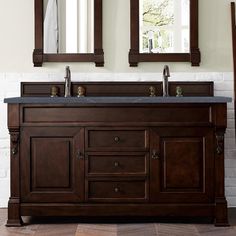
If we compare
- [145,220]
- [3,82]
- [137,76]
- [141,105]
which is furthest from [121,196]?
[3,82]

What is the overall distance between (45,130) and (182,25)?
1274mm

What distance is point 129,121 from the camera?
3.38m

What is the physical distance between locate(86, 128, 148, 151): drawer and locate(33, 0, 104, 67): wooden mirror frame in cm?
75

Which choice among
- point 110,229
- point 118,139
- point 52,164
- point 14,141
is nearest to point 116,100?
point 118,139

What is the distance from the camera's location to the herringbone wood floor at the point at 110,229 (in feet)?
10.6

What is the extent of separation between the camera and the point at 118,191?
3.39 m

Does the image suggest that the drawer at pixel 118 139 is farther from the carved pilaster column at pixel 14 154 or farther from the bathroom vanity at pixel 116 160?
the carved pilaster column at pixel 14 154

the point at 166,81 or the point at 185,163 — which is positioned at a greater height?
the point at 166,81

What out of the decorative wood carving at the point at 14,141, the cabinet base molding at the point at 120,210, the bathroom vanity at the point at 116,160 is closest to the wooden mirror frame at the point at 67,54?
the bathroom vanity at the point at 116,160

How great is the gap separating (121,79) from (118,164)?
82cm

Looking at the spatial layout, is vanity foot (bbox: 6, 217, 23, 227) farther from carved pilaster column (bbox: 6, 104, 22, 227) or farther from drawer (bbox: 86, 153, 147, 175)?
drawer (bbox: 86, 153, 147, 175)

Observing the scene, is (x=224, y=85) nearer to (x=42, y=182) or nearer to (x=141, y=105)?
(x=141, y=105)

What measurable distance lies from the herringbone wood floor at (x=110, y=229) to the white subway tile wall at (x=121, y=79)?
0.53 metres

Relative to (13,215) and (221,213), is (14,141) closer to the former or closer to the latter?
(13,215)
